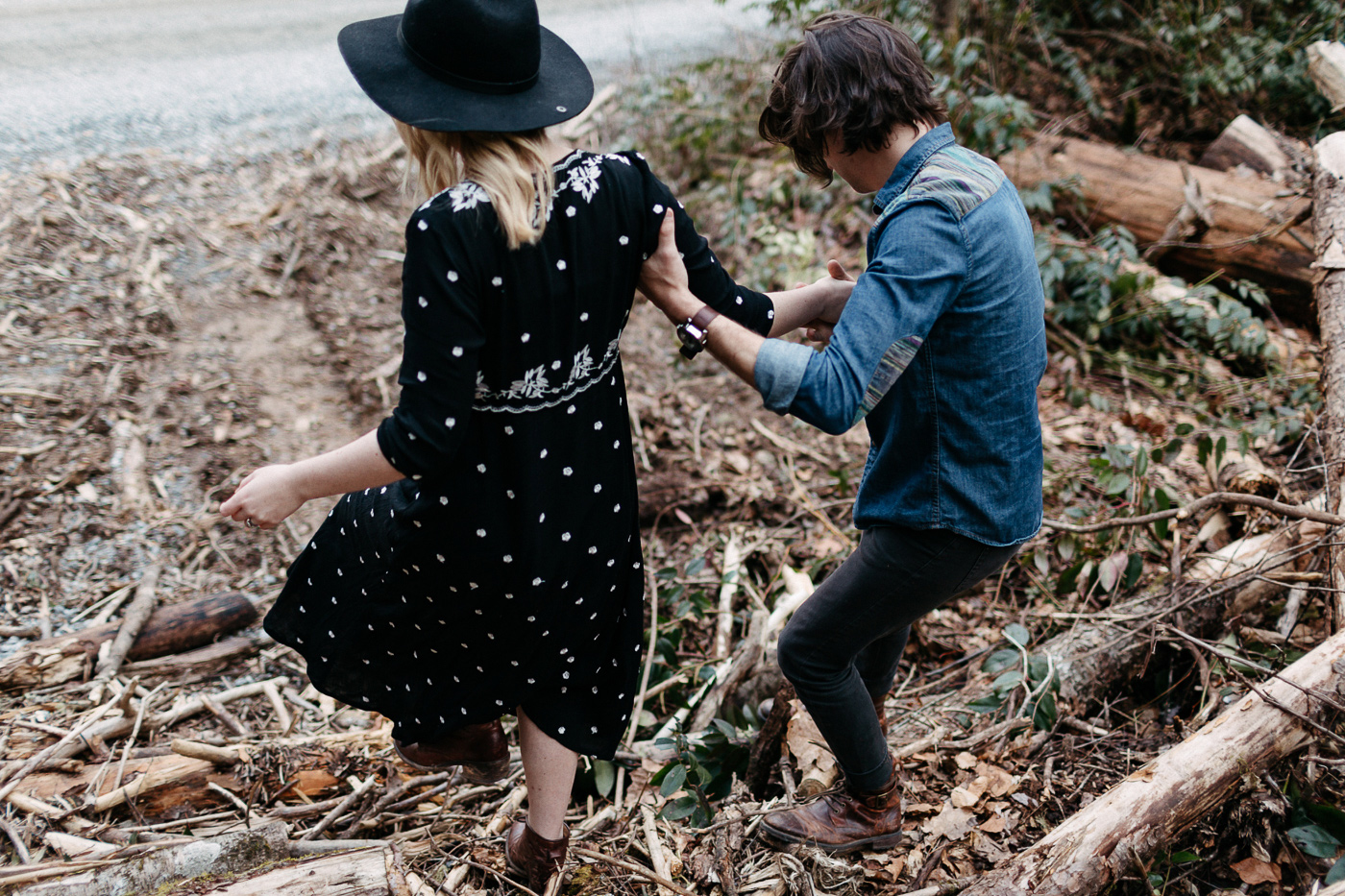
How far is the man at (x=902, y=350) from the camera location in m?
1.58

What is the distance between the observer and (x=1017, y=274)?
66.9 inches

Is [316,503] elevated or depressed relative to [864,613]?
depressed

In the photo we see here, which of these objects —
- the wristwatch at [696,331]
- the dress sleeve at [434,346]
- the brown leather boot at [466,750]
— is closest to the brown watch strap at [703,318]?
the wristwatch at [696,331]

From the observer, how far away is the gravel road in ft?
20.1

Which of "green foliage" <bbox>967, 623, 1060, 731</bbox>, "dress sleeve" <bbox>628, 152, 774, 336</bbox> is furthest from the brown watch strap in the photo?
"green foliage" <bbox>967, 623, 1060, 731</bbox>

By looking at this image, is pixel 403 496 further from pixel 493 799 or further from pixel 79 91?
pixel 79 91

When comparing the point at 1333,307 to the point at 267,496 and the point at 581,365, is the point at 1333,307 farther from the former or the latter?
the point at 267,496

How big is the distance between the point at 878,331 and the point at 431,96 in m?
0.88

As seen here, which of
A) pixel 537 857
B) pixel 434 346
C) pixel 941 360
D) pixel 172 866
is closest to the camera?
pixel 434 346

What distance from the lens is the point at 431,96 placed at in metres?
1.51

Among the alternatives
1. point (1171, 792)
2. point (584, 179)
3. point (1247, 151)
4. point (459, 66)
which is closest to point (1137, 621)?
point (1171, 792)

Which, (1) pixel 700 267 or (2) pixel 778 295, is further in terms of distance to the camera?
(2) pixel 778 295

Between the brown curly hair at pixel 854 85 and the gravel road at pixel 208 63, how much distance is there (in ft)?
18.6

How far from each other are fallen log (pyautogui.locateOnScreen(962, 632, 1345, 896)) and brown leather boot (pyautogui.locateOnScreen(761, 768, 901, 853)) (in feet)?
1.10
